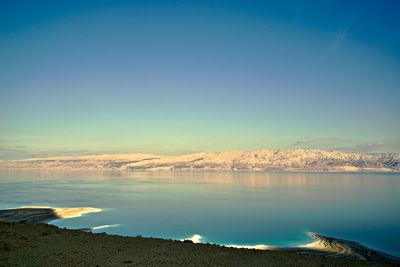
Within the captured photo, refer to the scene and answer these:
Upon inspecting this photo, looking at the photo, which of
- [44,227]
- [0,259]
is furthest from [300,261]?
[44,227]

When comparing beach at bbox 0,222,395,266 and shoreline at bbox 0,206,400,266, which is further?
shoreline at bbox 0,206,400,266

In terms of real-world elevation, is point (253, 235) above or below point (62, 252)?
below

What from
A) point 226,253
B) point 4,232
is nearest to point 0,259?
point 4,232

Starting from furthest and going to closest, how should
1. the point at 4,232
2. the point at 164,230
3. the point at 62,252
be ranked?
the point at 164,230 < the point at 4,232 < the point at 62,252

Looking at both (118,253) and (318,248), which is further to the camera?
(318,248)

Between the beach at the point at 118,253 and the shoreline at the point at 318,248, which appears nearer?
the beach at the point at 118,253

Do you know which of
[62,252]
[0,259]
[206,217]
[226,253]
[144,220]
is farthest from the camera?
[206,217]

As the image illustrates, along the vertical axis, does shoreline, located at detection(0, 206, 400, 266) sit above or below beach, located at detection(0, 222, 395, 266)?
below

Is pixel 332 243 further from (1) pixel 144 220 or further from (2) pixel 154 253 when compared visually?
(1) pixel 144 220

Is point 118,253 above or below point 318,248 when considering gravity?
above

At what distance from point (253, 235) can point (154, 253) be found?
1645cm

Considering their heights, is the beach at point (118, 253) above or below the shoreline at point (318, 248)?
above

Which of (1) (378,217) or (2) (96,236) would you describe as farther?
(1) (378,217)

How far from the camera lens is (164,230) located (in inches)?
1283
